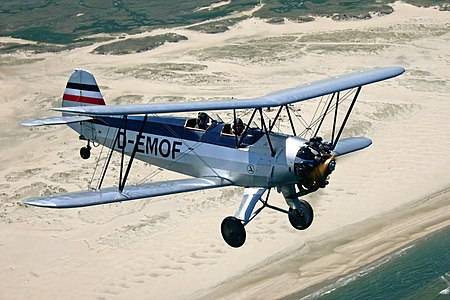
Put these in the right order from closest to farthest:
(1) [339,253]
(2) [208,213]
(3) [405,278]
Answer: (3) [405,278]
(1) [339,253]
(2) [208,213]

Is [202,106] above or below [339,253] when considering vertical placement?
above

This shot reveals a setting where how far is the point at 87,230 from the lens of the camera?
1147 inches

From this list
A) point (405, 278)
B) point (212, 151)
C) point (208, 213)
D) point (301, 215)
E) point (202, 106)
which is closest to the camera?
point (202, 106)

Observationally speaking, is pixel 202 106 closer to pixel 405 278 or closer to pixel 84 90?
pixel 84 90

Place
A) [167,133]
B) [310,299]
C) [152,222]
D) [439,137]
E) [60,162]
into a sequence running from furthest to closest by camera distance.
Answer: [439,137], [60,162], [152,222], [310,299], [167,133]

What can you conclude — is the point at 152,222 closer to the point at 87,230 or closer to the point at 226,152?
the point at 87,230

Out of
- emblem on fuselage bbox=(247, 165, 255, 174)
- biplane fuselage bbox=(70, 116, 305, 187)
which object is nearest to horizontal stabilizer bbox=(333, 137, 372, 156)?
biplane fuselage bbox=(70, 116, 305, 187)

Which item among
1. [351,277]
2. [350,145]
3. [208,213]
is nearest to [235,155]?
[350,145]

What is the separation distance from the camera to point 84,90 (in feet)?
90.4

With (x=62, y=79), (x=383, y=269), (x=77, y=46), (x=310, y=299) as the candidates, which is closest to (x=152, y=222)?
(x=310, y=299)

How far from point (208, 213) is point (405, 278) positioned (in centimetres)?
A: 798

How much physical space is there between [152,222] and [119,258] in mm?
2479

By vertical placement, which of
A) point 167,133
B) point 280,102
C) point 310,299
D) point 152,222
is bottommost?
point 310,299

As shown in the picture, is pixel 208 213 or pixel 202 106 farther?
pixel 208 213
